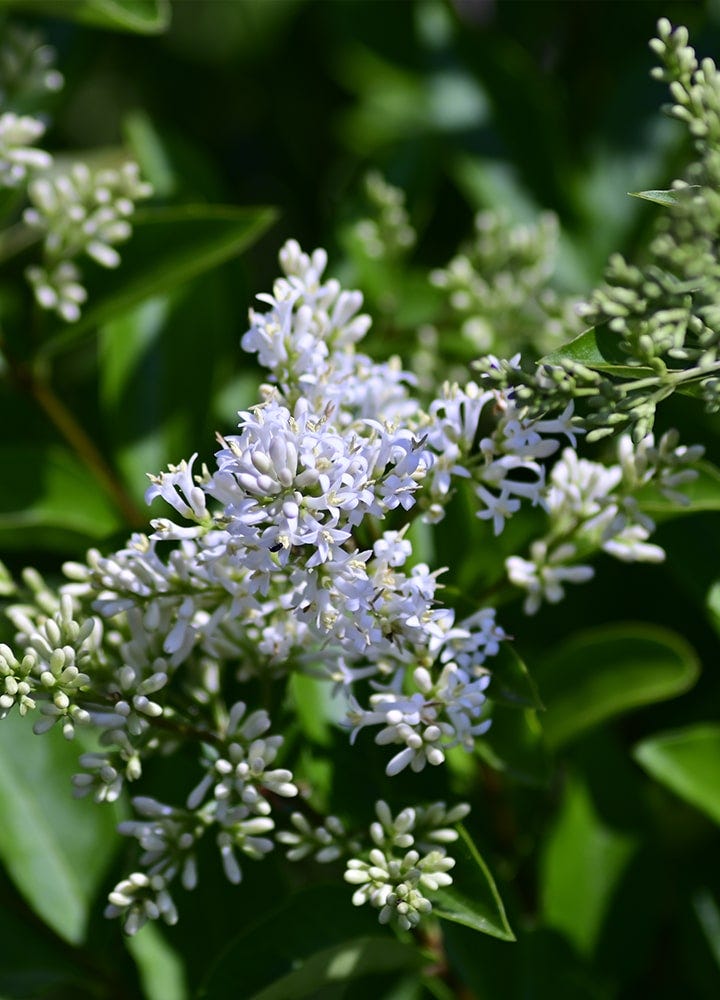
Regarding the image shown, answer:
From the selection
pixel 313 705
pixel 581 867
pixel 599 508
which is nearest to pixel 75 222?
pixel 313 705

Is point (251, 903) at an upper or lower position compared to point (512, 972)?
upper

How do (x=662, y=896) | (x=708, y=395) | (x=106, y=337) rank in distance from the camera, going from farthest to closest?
(x=106, y=337)
(x=662, y=896)
(x=708, y=395)

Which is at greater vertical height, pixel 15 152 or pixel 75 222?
pixel 15 152

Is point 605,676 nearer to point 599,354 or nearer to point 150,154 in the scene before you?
point 599,354

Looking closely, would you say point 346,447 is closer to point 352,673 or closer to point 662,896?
point 352,673

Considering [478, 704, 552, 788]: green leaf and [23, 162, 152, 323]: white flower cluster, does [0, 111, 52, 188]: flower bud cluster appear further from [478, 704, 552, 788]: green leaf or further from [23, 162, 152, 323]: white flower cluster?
[478, 704, 552, 788]: green leaf

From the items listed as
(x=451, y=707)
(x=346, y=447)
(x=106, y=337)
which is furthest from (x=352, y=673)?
(x=106, y=337)
